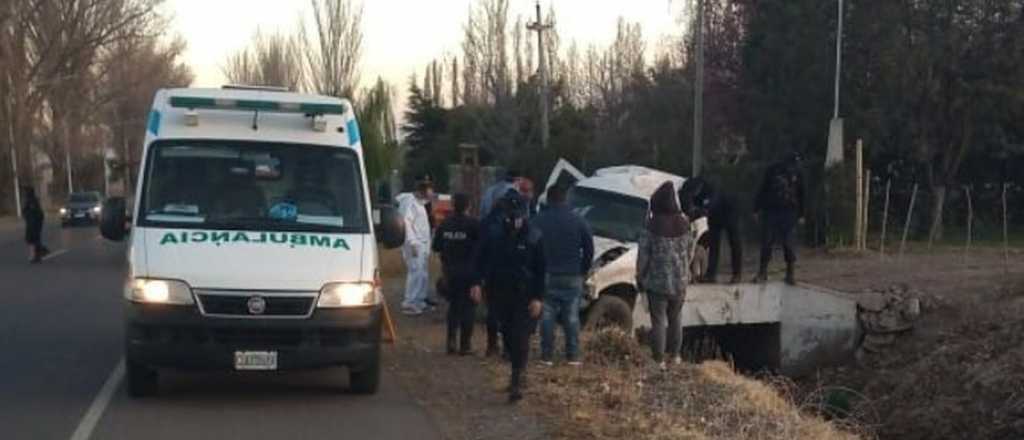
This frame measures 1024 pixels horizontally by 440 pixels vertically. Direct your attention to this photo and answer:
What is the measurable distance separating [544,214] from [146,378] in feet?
12.9

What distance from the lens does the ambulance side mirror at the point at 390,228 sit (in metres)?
12.4

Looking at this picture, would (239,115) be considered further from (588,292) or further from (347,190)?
(588,292)

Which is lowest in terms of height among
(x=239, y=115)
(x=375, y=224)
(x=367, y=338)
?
(x=367, y=338)

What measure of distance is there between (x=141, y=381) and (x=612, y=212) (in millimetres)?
8288

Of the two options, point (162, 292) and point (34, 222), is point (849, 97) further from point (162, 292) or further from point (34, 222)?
point (162, 292)

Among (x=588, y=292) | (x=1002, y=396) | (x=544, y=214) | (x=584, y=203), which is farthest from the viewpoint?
(x=584, y=203)

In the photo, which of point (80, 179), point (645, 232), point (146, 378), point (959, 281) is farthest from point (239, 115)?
point (80, 179)

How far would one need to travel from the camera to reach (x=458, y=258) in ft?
49.4

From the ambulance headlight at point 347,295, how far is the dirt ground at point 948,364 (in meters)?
7.07

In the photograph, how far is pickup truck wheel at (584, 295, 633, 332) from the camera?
17016 millimetres

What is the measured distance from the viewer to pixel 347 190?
1232 cm

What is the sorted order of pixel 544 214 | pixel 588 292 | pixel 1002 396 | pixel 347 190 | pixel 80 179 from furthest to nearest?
pixel 80 179, pixel 588 292, pixel 1002 396, pixel 544 214, pixel 347 190

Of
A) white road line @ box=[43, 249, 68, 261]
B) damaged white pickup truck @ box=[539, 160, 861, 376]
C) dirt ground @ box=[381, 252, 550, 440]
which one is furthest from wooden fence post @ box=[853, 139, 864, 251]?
white road line @ box=[43, 249, 68, 261]

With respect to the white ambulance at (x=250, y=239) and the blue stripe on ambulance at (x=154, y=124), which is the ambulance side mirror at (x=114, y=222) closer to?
the white ambulance at (x=250, y=239)
